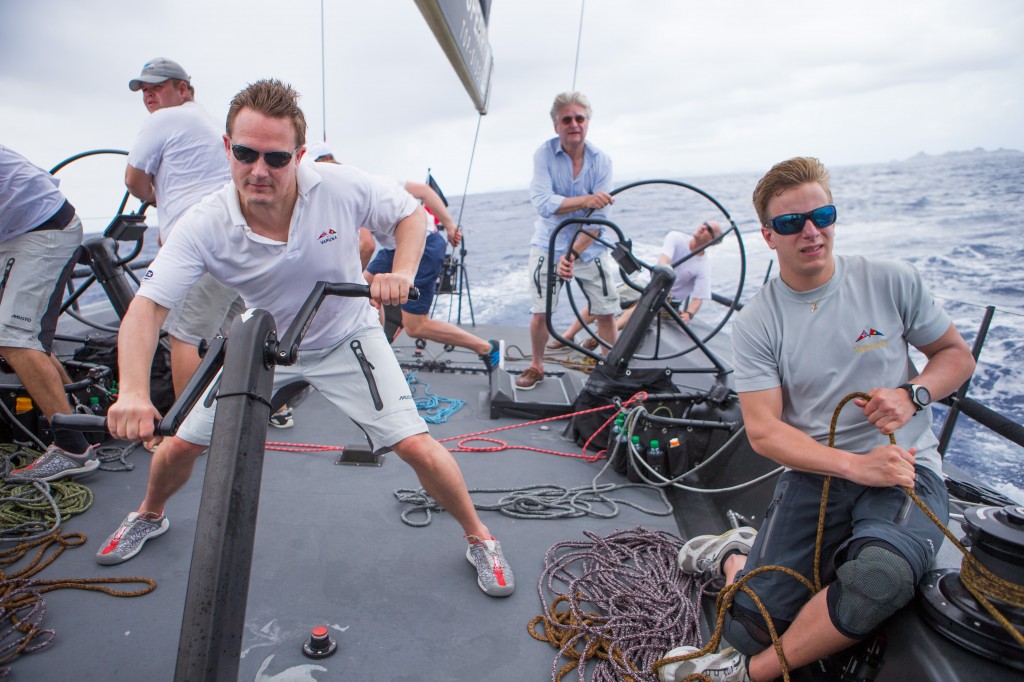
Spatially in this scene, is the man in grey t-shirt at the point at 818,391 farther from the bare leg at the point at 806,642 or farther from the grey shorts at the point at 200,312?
the grey shorts at the point at 200,312

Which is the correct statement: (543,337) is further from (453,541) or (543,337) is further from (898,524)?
(898,524)

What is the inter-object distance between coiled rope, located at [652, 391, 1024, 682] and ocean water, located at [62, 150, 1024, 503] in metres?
1.31

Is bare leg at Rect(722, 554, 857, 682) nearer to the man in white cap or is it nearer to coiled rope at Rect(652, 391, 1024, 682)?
coiled rope at Rect(652, 391, 1024, 682)

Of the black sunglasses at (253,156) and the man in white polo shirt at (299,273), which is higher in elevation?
the black sunglasses at (253,156)

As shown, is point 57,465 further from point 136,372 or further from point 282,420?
point 136,372

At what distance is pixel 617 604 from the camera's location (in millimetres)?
1844

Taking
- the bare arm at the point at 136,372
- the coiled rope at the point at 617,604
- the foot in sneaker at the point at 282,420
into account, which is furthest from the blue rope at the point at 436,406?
the bare arm at the point at 136,372

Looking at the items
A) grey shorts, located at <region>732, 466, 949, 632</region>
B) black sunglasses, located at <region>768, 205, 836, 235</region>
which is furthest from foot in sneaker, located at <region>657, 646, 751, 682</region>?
black sunglasses, located at <region>768, 205, 836, 235</region>

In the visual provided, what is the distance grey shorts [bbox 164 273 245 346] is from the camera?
Answer: 8.48 feet

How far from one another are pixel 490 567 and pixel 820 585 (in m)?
0.91

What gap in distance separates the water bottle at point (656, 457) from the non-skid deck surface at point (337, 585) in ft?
0.40

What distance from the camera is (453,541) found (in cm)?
219

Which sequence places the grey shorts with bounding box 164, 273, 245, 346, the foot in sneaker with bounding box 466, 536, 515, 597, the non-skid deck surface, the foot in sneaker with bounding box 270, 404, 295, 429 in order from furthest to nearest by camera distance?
the foot in sneaker with bounding box 270, 404, 295, 429 → the grey shorts with bounding box 164, 273, 245, 346 → the foot in sneaker with bounding box 466, 536, 515, 597 → the non-skid deck surface

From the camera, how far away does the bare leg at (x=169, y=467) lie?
1.80 m
